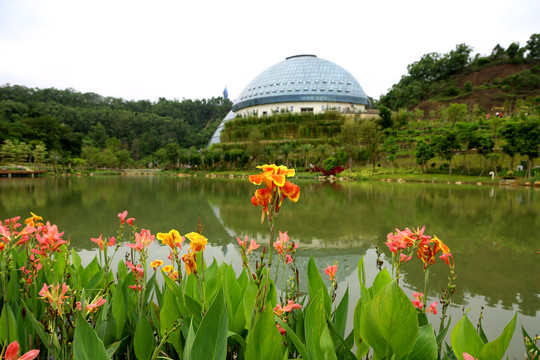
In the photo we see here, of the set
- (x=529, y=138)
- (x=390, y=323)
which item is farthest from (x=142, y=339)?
(x=529, y=138)

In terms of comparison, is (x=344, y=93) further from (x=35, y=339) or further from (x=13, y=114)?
(x=35, y=339)

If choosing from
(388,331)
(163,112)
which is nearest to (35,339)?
(388,331)

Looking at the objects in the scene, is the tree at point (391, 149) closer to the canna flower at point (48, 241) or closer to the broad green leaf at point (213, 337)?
the canna flower at point (48, 241)

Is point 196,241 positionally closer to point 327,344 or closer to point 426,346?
point 327,344

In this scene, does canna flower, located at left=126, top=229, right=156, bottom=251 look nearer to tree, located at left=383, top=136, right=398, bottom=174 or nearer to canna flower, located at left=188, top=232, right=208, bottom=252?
canna flower, located at left=188, top=232, right=208, bottom=252

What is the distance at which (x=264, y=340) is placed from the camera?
35.0 inches

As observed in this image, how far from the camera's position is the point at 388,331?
2.95 feet

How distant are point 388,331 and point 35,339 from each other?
147 centimetres

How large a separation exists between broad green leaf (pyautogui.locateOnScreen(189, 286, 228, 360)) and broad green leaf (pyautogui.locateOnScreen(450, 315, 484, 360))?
78cm

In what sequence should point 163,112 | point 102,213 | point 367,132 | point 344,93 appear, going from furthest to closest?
point 163,112
point 344,93
point 367,132
point 102,213

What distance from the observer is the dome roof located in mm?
45906

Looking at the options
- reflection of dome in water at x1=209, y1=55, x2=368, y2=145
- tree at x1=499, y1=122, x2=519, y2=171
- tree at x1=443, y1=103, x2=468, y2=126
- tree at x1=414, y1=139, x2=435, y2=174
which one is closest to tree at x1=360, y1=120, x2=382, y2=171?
tree at x1=414, y1=139, x2=435, y2=174

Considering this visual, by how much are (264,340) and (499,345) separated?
0.69 meters

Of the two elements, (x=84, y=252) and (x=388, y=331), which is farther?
(x=84, y=252)
